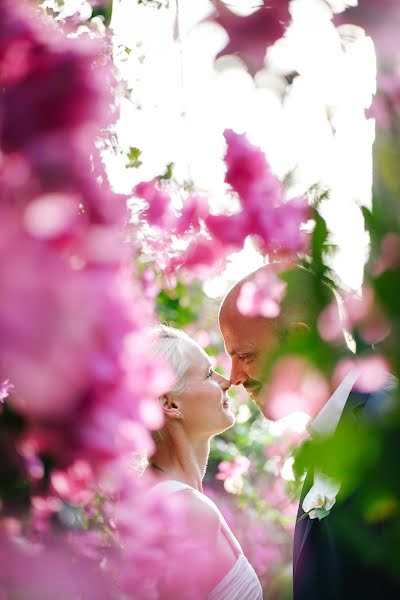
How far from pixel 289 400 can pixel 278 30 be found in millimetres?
629

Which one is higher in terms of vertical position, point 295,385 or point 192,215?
point 295,385

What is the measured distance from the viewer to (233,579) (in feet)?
7.84

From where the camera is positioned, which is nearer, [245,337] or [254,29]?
[254,29]

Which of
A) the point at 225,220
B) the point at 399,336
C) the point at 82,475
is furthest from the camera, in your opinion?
the point at 225,220

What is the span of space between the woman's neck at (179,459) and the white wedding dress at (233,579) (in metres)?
0.14

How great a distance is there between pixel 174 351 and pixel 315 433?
230 centimetres

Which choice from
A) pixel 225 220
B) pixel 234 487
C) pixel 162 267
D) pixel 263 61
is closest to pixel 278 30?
pixel 263 61

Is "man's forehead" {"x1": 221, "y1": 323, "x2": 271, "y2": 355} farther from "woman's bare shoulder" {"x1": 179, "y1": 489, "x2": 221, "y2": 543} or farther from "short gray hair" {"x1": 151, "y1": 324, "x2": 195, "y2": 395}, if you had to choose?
"woman's bare shoulder" {"x1": 179, "y1": 489, "x2": 221, "y2": 543}

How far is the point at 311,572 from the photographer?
1.77 m

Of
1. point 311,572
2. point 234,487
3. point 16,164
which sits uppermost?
point 16,164

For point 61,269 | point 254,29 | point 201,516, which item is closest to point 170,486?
point 201,516

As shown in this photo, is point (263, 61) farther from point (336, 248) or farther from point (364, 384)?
point (364, 384)

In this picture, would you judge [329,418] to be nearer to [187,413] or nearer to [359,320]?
[359,320]

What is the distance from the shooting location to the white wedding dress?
234 centimetres
